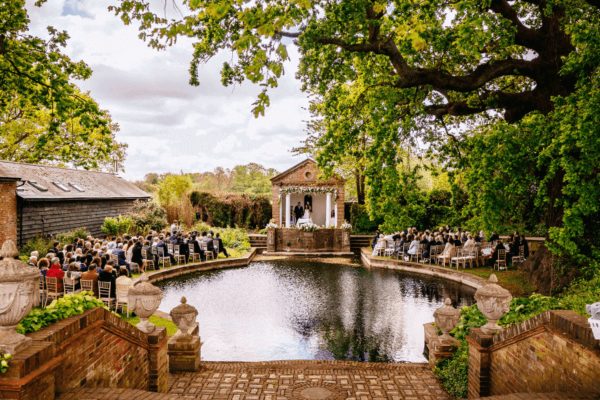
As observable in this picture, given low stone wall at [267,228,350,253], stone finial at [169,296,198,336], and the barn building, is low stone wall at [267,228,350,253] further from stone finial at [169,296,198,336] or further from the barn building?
stone finial at [169,296,198,336]

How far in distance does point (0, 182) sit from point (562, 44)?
2144cm

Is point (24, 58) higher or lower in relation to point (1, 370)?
higher

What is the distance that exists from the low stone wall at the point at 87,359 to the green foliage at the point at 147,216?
2080 cm

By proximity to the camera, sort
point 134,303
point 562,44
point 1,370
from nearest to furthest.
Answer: point 1,370
point 134,303
point 562,44

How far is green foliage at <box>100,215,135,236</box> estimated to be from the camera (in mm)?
25312

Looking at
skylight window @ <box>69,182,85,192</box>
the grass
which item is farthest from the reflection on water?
skylight window @ <box>69,182,85,192</box>

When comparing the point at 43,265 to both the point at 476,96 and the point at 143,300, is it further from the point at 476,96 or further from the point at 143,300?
the point at 476,96

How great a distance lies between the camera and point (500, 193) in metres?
12.2

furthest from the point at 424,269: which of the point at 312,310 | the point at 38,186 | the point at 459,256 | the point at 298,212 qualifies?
the point at 38,186

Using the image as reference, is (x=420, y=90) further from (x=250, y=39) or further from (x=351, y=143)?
(x=250, y=39)

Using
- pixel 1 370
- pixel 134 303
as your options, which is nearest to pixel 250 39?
pixel 1 370

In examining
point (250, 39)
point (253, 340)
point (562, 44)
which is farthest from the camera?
point (562, 44)

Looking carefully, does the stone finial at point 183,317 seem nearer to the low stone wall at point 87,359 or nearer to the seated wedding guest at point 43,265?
the low stone wall at point 87,359

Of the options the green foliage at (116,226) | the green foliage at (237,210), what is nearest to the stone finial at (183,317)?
the green foliage at (116,226)
